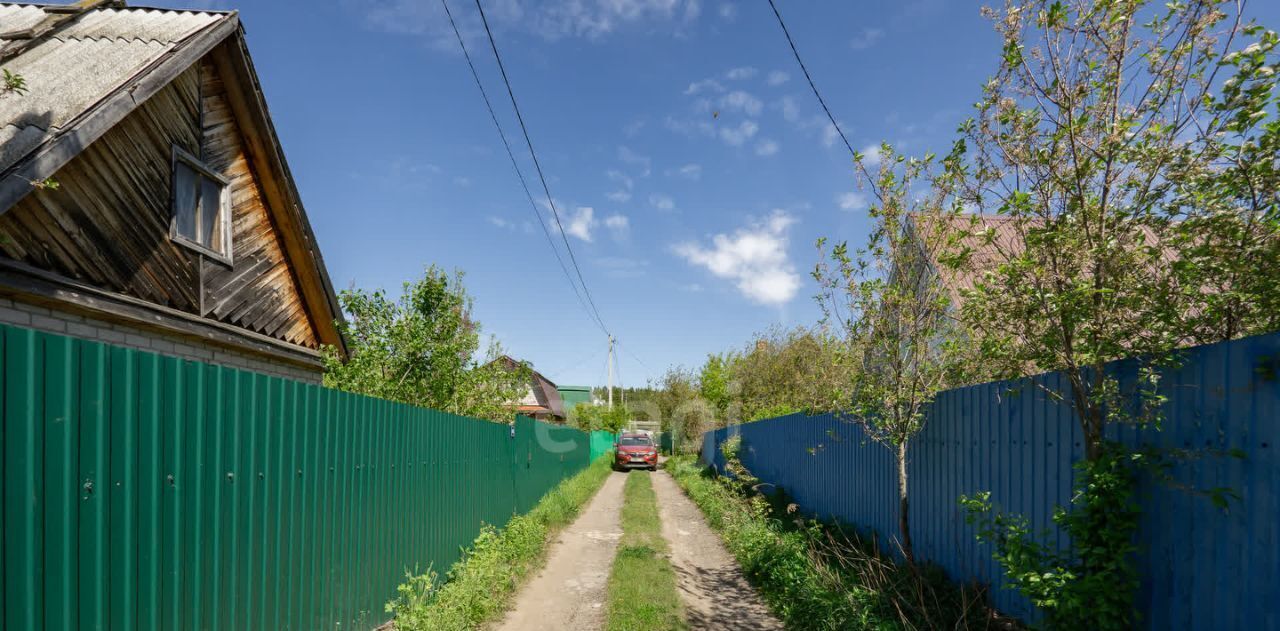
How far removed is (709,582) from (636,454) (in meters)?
19.2

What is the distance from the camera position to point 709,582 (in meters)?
7.41

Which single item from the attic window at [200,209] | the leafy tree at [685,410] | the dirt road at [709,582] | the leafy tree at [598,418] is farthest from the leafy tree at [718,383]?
the attic window at [200,209]

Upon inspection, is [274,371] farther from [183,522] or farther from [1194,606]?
[1194,606]

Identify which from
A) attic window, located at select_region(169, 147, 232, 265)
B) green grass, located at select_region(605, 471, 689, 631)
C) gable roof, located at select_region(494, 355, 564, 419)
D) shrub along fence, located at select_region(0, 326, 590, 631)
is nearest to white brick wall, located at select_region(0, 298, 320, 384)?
attic window, located at select_region(169, 147, 232, 265)

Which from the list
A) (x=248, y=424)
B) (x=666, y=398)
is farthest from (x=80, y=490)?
(x=666, y=398)

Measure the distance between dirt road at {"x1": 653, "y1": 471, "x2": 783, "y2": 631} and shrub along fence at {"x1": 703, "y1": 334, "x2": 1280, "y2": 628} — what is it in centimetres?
165

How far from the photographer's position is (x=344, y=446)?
4.45m

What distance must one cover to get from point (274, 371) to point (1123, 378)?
27.7 feet

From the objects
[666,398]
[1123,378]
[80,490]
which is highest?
[1123,378]

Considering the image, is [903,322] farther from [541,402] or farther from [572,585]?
[541,402]

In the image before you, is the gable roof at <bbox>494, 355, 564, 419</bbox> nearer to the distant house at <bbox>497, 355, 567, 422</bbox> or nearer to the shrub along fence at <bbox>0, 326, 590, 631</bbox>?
the distant house at <bbox>497, 355, 567, 422</bbox>

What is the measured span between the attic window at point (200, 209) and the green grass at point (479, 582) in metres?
3.93

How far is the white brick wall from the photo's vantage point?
14.3 feet

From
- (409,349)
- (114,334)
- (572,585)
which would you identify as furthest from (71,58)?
(572,585)
